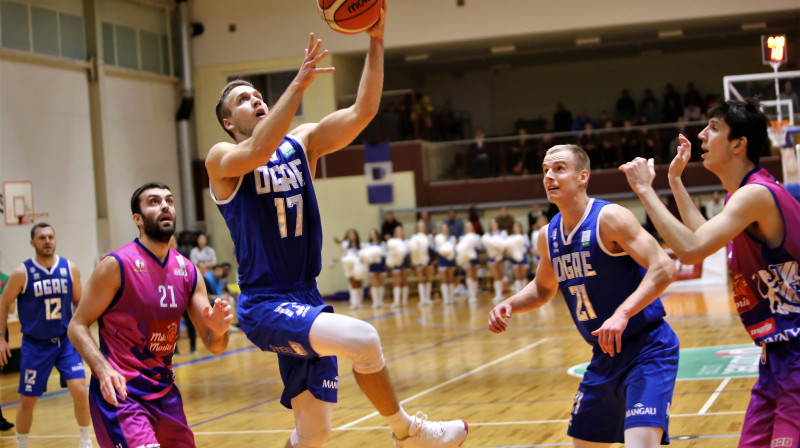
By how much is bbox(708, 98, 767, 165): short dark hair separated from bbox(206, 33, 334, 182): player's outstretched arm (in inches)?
73.4

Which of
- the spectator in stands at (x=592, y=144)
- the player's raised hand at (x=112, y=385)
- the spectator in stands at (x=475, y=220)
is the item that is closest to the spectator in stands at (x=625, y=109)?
the spectator in stands at (x=592, y=144)

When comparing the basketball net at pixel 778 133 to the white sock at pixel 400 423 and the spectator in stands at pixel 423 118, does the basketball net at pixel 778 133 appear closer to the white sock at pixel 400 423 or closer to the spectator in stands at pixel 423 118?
the white sock at pixel 400 423

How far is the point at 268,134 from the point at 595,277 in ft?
5.70

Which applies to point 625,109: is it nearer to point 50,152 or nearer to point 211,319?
point 50,152

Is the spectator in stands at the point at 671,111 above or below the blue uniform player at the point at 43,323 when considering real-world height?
above

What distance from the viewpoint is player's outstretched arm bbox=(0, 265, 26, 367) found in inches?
304

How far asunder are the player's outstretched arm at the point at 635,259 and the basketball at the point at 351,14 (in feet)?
4.91

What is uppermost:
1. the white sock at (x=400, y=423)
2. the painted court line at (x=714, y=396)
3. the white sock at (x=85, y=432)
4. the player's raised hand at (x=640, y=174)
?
the player's raised hand at (x=640, y=174)

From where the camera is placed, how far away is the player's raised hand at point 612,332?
395 cm

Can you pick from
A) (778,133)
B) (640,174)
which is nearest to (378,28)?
(640,174)

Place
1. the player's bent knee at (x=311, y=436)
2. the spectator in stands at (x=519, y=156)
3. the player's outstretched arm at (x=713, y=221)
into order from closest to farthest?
the player's outstretched arm at (x=713, y=221) → the player's bent knee at (x=311, y=436) → the spectator in stands at (x=519, y=156)

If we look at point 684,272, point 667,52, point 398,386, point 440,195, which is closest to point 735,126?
point 398,386

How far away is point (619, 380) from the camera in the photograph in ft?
14.0

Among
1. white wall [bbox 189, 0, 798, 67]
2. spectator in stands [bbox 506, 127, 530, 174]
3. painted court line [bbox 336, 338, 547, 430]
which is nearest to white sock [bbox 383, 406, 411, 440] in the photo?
painted court line [bbox 336, 338, 547, 430]
